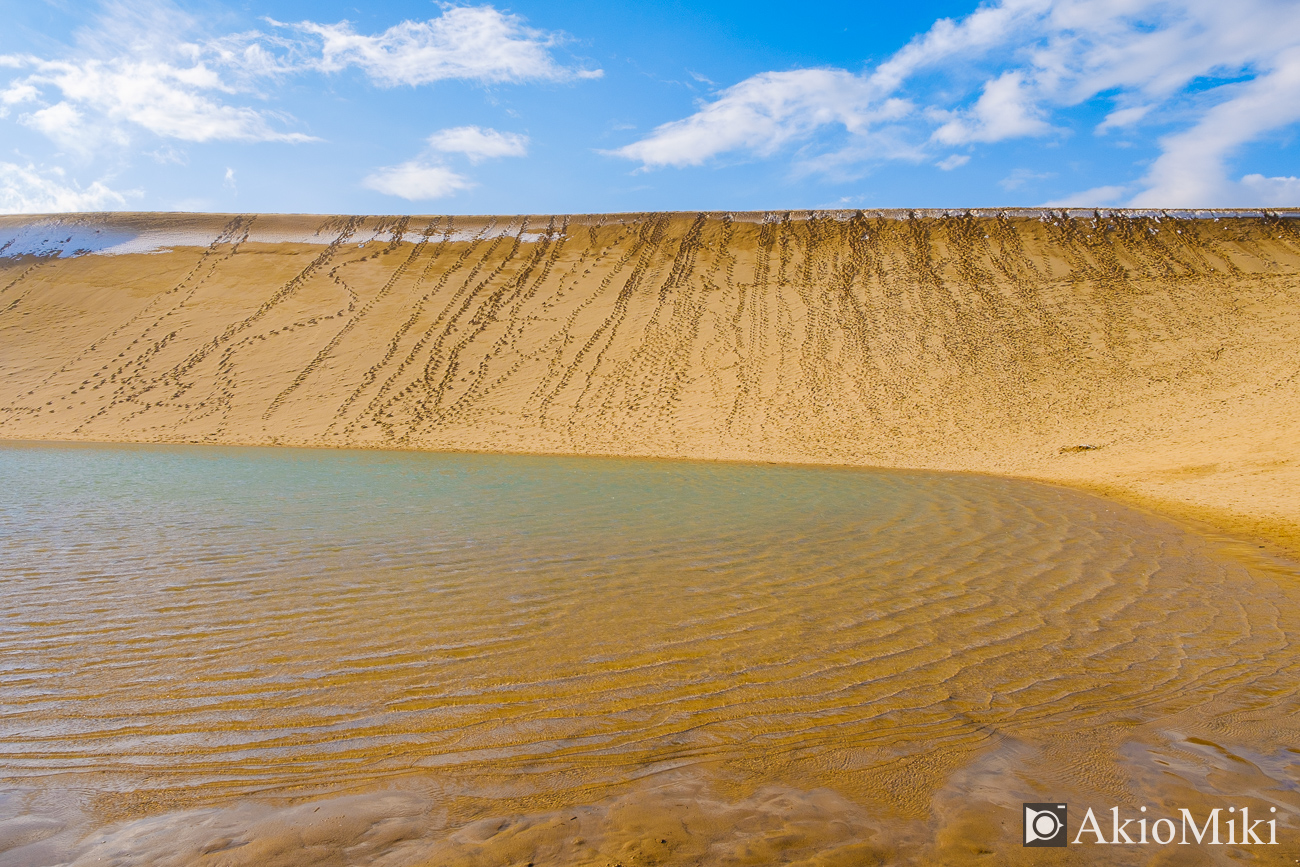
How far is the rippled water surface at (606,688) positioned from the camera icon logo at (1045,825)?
7 centimetres

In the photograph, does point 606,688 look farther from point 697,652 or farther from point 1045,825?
point 1045,825

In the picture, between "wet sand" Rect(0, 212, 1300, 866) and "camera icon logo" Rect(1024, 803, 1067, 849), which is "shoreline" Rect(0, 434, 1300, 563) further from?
"camera icon logo" Rect(1024, 803, 1067, 849)

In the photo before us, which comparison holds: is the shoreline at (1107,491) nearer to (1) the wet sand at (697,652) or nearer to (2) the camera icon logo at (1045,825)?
(1) the wet sand at (697,652)

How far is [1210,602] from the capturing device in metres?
5.39

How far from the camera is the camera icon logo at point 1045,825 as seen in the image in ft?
8.05

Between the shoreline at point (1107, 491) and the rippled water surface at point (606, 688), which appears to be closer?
the rippled water surface at point (606, 688)

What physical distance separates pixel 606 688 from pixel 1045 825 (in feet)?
6.49

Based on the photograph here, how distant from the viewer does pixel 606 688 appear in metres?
3.61

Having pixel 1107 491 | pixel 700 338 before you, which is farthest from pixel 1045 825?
pixel 700 338

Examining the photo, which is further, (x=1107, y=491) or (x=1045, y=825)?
(x=1107, y=491)

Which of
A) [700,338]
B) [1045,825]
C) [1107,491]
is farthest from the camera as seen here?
[700,338]

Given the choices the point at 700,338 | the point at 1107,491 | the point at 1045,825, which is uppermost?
the point at 700,338

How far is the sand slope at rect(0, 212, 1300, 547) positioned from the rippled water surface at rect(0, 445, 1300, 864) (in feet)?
19.5

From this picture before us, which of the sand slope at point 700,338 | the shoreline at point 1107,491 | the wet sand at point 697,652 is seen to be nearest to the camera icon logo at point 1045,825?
the wet sand at point 697,652
